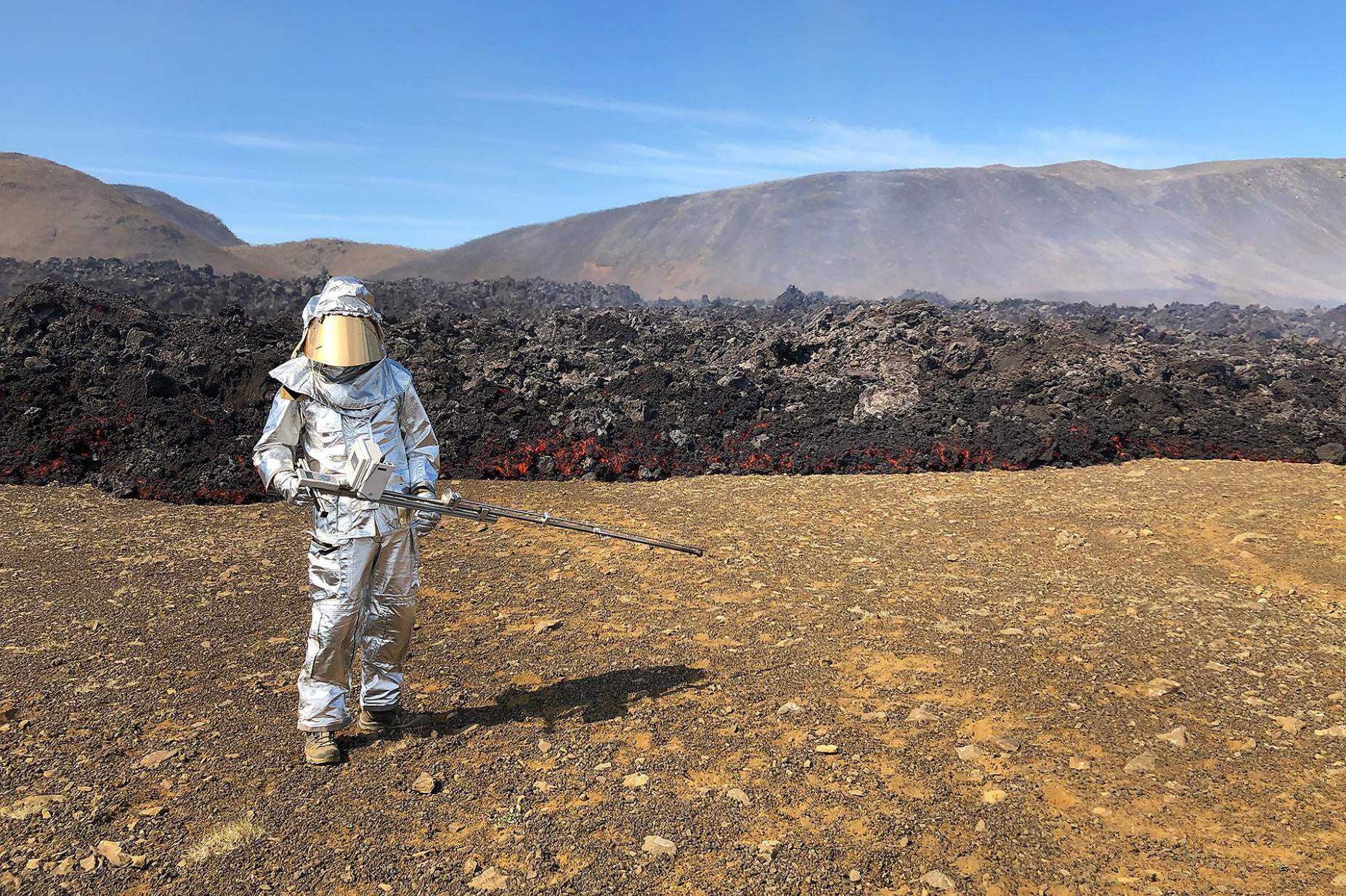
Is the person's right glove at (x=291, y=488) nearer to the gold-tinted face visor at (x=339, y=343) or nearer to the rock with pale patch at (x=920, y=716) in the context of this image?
the gold-tinted face visor at (x=339, y=343)

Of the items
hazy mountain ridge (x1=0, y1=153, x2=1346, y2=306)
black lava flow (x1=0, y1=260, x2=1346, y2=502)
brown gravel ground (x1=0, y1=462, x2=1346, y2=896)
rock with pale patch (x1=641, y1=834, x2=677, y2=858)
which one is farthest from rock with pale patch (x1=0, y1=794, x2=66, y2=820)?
hazy mountain ridge (x1=0, y1=153, x2=1346, y2=306)

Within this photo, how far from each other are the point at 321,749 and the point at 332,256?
302 feet

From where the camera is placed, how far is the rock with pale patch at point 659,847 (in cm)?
361

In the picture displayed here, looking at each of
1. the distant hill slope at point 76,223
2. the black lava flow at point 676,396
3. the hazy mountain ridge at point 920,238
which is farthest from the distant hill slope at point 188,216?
the black lava flow at point 676,396

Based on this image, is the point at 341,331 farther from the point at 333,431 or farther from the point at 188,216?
the point at 188,216

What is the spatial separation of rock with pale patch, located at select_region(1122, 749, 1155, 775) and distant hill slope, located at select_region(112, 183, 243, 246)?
106 m

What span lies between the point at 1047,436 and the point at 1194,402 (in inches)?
127

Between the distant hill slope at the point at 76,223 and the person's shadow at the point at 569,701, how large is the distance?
6545 centimetres

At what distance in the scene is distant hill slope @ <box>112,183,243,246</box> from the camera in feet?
327

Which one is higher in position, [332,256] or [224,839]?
[332,256]

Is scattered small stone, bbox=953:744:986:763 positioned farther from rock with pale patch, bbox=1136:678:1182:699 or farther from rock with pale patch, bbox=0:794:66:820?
rock with pale patch, bbox=0:794:66:820

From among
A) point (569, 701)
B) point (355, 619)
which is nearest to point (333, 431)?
point (355, 619)

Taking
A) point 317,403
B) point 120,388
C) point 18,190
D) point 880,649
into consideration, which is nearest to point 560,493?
point 880,649

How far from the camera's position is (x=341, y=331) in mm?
4281
